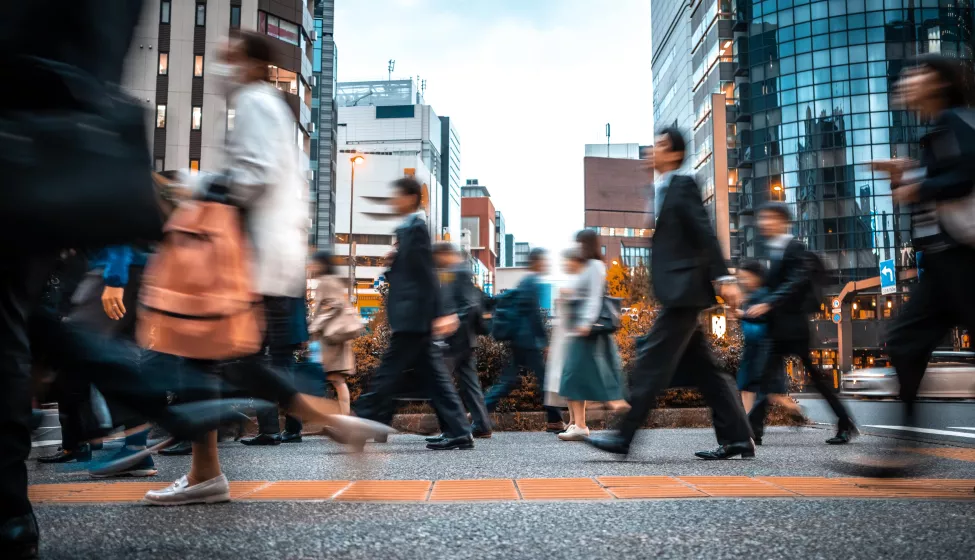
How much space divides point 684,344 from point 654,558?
2545 mm

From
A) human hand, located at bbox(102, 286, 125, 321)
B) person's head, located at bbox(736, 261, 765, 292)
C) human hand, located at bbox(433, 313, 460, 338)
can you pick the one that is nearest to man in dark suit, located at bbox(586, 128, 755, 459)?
human hand, located at bbox(433, 313, 460, 338)

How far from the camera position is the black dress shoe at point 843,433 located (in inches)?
280

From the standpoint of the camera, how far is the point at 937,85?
381cm

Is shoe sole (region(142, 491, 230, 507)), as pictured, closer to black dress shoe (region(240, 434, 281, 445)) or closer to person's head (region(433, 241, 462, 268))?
black dress shoe (region(240, 434, 281, 445))

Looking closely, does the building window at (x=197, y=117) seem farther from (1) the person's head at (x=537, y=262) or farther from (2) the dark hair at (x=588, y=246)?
(2) the dark hair at (x=588, y=246)

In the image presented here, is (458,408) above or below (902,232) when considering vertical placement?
below

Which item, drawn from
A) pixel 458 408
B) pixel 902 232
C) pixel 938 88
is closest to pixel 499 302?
pixel 458 408

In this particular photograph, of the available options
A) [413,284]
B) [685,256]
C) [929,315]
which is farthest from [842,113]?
[929,315]

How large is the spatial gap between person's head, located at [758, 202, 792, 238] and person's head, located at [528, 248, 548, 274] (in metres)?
2.74

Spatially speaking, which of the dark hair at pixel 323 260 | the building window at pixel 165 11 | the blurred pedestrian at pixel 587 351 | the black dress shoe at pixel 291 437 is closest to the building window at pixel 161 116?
the building window at pixel 165 11

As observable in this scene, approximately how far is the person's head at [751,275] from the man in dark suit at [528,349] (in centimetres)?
205

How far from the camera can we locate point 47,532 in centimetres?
283

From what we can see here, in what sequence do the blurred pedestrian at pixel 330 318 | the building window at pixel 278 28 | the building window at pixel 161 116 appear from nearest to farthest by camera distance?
the blurred pedestrian at pixel 330 318 < the building window at pixel 161 116 < the building window at pixel 278 28

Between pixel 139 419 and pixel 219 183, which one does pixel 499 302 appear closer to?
pixel 219 183
